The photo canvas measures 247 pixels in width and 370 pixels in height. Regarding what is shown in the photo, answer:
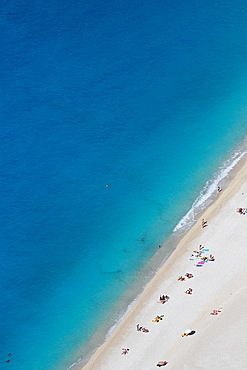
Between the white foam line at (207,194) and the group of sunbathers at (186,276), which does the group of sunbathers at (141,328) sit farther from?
the white foam line at (207,194)

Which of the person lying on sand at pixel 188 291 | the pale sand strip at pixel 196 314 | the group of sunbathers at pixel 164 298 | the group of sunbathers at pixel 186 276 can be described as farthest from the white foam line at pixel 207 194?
the group of sunbathers at pixel 164 298

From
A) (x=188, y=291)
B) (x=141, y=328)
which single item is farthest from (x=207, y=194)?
(x=141, y=328)

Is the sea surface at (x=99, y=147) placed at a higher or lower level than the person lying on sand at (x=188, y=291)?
higher

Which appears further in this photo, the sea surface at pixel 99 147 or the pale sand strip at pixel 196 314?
the sea surface at pixel 99 147

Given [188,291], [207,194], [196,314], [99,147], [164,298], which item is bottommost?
[196,314]

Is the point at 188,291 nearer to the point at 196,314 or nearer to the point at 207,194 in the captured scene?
the point at 196,314

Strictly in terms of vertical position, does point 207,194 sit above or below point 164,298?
above

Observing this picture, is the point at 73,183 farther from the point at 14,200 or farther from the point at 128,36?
the point at 128,36

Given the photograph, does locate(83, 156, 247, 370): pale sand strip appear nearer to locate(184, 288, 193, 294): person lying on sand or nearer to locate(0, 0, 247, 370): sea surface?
locate(184, 288, 193, 294): person lying on sand
